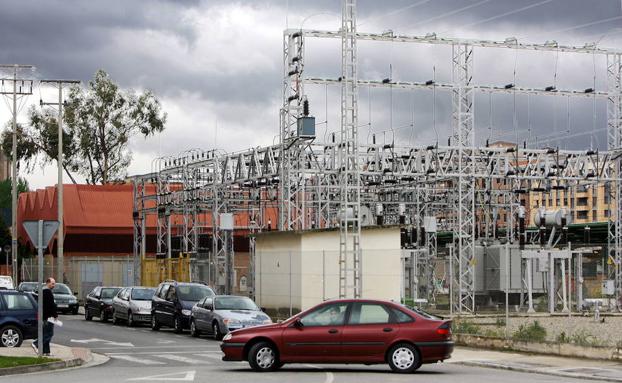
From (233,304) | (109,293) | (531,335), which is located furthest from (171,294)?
(531,335)

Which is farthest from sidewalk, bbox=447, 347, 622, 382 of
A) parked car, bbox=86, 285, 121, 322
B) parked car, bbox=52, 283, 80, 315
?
parked car, bbox=52, 283, 80, 315

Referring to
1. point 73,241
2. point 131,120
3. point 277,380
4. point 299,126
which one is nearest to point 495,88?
point 299,126

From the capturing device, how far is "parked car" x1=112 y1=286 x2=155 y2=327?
41.8 m

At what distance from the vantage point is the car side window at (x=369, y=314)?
22.0m

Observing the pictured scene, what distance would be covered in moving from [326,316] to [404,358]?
5.38 feet

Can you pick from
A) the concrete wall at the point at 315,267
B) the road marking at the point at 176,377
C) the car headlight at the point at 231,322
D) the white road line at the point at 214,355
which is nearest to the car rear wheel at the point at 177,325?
the concrete wall at the point at 315,267

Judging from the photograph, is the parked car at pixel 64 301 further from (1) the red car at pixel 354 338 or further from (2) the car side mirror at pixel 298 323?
(2) the car side mirror at pixel 298 323

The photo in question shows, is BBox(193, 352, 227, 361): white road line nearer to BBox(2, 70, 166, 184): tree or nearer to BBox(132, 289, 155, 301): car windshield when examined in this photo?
BBox(132, 289, 155, 301): car windshield

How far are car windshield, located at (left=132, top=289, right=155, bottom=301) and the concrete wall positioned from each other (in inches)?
157

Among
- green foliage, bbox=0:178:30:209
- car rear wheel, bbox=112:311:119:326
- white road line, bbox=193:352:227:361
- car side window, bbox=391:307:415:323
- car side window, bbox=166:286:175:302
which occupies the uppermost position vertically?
green foliage, bbox=0:178:30:209

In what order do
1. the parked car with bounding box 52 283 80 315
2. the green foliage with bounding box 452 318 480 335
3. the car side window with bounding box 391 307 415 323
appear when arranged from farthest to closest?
the parked car with bounding box 52 283 80 315, the green foliage with bounding box 452 318 480 335, the car side window with bounding box 391 307 415 323

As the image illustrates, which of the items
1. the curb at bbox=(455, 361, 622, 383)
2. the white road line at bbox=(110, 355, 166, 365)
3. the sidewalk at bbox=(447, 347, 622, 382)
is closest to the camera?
the curb at bbox=(455, 361, 622, 383)

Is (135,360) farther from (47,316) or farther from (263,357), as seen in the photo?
(263,357)

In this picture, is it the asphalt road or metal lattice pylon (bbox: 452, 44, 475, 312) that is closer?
the asphalt road
